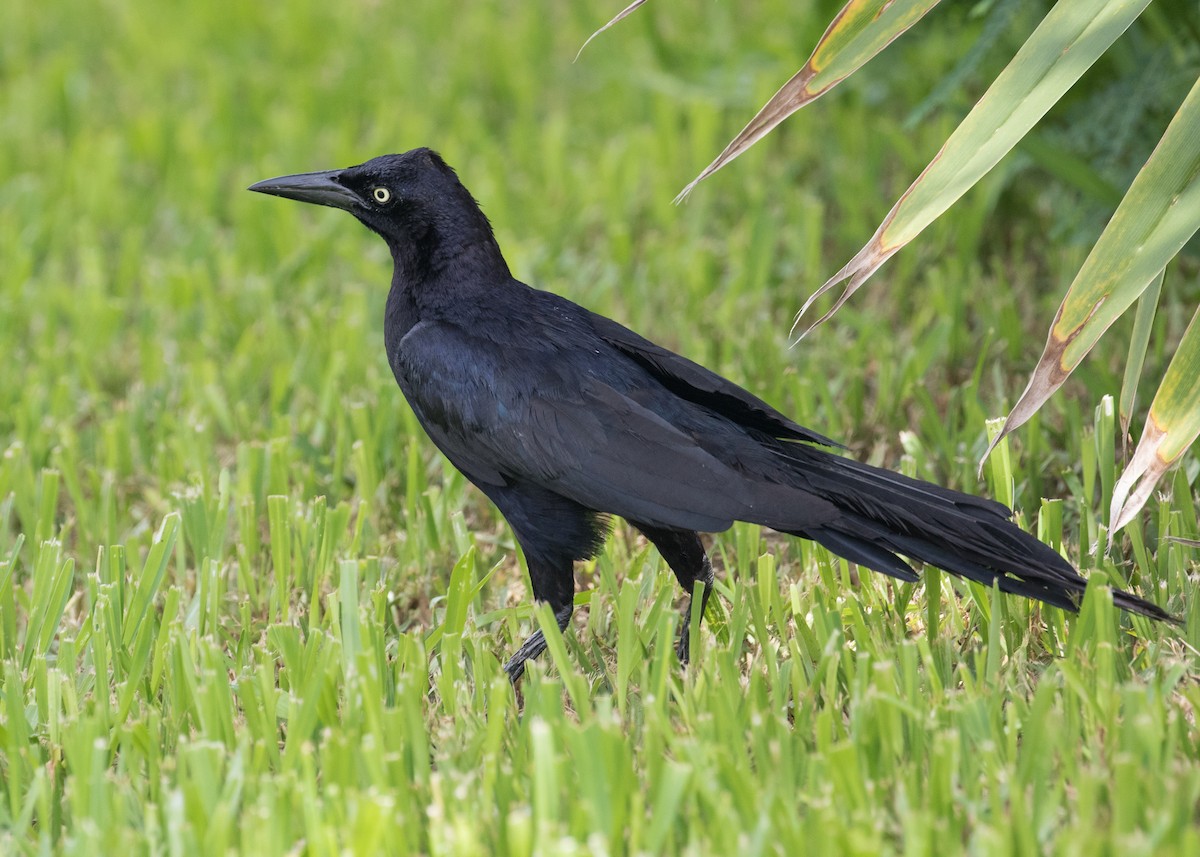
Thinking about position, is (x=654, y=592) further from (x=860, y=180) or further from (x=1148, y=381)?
(x=860, y=180)

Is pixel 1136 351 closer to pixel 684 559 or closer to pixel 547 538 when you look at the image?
pixel 684 559

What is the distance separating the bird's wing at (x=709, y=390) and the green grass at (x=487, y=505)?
355 millimetres

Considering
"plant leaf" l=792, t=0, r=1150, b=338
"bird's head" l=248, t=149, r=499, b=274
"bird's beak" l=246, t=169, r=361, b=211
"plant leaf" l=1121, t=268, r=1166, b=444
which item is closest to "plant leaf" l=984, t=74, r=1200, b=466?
"plant leaf" l=1121, t=268, r=1166, b=444

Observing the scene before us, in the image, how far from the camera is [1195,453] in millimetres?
3803

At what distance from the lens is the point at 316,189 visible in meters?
3.61

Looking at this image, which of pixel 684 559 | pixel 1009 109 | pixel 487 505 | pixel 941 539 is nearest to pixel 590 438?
pixel 684 559

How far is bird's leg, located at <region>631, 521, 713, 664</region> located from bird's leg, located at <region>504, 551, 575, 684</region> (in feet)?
0.67

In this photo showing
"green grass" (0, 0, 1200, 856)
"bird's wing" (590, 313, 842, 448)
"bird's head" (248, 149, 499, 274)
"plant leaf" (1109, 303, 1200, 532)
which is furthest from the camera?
"bird's head" (248, 149, 499, 274)

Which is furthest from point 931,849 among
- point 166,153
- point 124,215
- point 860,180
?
point 166,153

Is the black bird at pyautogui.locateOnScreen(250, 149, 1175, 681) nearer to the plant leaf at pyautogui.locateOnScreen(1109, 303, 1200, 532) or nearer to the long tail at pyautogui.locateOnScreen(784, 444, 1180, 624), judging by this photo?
the long tail at pyautogui.locateOnScreen(784, 444, 1180, 624)

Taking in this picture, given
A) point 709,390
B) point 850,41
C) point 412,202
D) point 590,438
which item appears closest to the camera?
point 850,41

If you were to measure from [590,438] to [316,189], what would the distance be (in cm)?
105

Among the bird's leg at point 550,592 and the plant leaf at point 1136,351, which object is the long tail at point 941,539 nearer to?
the plant leaf at point 1136,351

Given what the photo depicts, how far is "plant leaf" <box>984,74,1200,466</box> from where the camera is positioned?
8.86 ft
